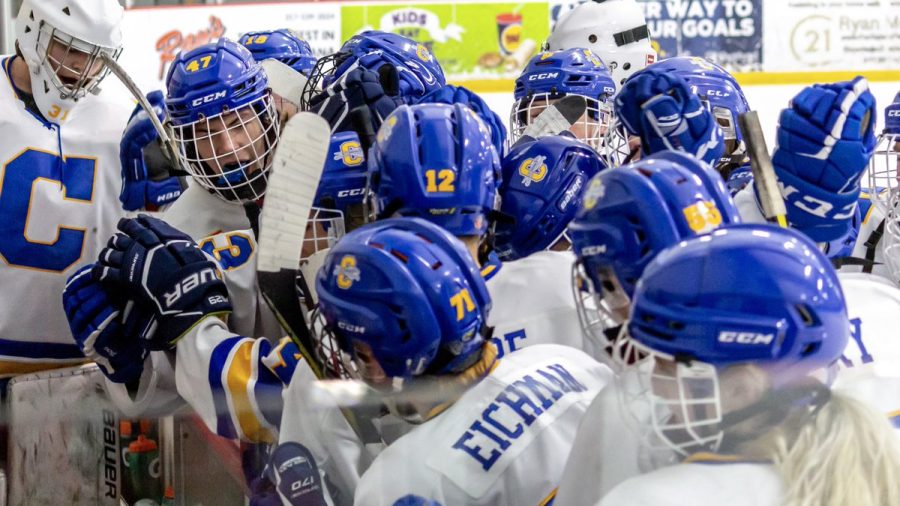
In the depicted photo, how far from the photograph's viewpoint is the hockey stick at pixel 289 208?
4.68ft

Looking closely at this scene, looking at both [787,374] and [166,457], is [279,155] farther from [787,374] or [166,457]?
[787,374]

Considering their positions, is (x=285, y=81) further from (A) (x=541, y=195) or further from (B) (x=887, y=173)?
(B) (x=887, y=173)

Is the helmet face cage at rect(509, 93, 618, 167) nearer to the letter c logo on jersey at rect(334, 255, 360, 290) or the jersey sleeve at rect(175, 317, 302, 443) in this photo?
the jersey sleeve at rect(175, 317, 302, 443)

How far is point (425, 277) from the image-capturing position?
4.26ft

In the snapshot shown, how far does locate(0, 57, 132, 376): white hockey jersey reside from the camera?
250 cm

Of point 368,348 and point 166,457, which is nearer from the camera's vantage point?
point 368,348

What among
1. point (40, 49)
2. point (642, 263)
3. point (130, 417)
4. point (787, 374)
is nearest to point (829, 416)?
point (787, 374)

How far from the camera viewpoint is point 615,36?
362 cm

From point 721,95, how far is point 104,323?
1139mm

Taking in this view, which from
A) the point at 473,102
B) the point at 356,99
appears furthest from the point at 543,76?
the point at 356,99

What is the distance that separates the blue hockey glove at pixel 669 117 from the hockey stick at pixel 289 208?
586mm

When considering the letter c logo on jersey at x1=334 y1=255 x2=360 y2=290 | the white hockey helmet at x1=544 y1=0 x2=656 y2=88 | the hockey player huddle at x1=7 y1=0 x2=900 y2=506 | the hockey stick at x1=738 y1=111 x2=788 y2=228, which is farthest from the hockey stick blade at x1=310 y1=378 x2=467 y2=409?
the white hockey helmet at x1=544 y1=0 x2=656 y2=88

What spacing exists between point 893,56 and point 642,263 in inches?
186

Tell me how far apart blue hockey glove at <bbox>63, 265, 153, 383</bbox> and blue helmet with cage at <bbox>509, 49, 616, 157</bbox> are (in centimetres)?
118
